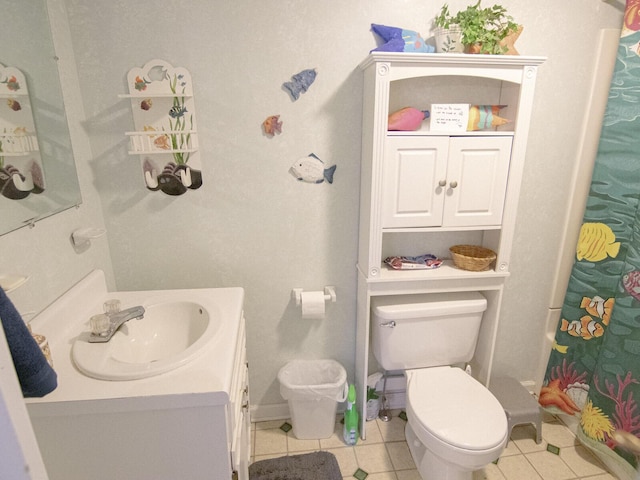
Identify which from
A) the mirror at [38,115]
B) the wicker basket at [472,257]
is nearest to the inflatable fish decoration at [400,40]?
the wicker basket at [472,257]

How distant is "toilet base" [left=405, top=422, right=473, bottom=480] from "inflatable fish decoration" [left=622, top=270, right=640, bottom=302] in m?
1.01

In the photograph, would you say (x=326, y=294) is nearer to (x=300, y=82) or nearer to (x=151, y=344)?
(x=151, y=344)

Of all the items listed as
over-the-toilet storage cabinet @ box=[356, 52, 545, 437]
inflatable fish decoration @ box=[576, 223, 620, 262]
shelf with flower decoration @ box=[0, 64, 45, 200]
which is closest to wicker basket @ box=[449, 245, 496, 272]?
over-the-toilet storage cabinet @ box=[356, 52, 545, 437]

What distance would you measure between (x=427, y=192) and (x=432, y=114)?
0.32 metres

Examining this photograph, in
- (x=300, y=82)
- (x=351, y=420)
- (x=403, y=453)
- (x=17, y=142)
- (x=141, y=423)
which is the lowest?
(x=403, y=453)

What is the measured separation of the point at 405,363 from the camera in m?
1.81

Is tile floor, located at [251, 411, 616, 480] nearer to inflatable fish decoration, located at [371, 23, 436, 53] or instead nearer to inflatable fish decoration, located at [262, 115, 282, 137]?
inflatable fish decoration, located at [262, 115, 282, 137]

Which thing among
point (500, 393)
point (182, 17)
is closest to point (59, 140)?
point (182, 17)

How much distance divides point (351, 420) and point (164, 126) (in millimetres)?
1625

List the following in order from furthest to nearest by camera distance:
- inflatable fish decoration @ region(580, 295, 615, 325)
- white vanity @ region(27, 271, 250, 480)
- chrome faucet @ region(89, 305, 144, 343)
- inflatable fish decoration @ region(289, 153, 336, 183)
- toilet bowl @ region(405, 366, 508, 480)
→ inflatable fish decoration @ region(580, 295, 615, 325), inflatable fish decoration @ region(289, 153, 336, 183), toilet bowl @ region(405, 366, 508, 480), chrome faucet @ region(89, 305, 144, 343), white vanity @ region(27, 271, 250, 480)

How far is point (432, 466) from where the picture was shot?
5.21 ft

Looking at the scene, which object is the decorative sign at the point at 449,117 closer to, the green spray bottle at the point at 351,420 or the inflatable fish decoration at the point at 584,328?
the inflatable fish decoration at the point at 584,328

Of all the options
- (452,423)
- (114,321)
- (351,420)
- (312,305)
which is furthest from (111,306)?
(452,423)

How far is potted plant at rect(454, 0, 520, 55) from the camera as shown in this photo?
1442mm
